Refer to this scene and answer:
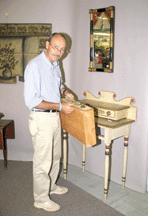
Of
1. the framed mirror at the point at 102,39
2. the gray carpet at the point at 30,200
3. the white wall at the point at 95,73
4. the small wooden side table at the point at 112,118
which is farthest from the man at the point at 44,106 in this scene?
the white wall at the point at 95,73

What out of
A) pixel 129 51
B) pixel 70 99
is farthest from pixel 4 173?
pixel 129 51

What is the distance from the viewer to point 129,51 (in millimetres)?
2879

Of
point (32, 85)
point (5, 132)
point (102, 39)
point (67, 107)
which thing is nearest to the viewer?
point (32, 85)

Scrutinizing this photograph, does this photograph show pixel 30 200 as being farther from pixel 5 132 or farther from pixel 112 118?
pixel 112 118

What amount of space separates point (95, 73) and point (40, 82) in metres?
1.14

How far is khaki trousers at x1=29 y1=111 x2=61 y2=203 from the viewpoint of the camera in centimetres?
245

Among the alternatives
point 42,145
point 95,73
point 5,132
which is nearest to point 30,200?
point 42,145

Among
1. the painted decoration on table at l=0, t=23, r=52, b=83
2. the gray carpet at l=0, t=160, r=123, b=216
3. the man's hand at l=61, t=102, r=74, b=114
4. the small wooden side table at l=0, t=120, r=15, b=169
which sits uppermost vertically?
the painted decoration on table at l=0, t=23, r=52, b=83

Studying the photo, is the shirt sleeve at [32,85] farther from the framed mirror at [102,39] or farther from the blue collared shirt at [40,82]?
the framed mirror at [102,39]

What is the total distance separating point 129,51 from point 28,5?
176 cm

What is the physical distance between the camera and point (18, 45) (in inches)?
144

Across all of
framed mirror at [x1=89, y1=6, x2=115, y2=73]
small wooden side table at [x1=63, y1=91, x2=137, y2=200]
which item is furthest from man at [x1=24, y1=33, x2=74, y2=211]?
framed mirror at [x1=89, y1=6, x2=115, y2=73]

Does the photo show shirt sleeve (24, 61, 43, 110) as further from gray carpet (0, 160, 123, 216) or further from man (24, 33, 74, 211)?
gray carpet (0, 160, 123, 216)

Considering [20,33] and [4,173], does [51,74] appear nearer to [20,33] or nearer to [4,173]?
[20,33]
